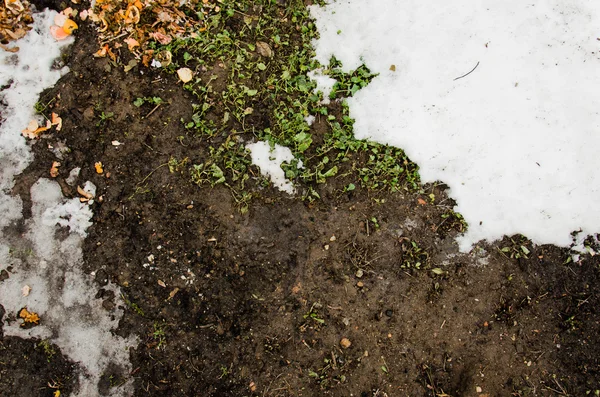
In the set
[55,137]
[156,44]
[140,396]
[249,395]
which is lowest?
[140,396]

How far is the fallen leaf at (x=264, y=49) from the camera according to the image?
3332mm

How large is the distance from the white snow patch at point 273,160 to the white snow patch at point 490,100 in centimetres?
70

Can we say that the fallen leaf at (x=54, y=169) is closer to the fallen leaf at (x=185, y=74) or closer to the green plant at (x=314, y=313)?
the fallen leaf at (x=185, y=74)

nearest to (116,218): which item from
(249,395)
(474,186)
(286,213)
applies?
(286,213)

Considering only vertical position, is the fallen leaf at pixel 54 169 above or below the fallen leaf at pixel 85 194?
above

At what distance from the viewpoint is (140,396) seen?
320 cm

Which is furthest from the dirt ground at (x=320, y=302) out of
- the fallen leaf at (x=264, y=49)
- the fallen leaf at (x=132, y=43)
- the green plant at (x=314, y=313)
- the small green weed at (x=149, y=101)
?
the fallen leaf at (x=264, y=49)

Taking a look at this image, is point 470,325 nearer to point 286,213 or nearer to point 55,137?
point 286,213

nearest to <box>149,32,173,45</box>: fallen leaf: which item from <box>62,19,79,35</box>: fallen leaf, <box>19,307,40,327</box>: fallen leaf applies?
<box>62,19,79,35</box>: fallen leaf

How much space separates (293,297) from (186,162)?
1481 mm

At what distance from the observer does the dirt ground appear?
3.19 meters

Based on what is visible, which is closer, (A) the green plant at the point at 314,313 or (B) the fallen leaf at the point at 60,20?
(A) the green plant at the point at 314,313

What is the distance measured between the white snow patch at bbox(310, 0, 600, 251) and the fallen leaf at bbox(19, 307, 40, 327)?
3188 millimetres

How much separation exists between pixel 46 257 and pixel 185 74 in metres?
1.99
